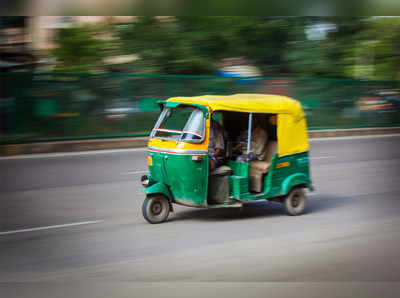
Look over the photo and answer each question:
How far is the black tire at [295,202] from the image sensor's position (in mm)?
5637

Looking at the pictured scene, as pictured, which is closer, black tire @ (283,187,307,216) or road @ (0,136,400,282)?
road @ (0,136,400,282)

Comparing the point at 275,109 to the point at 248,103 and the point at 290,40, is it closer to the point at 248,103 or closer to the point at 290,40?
the point at 248,103

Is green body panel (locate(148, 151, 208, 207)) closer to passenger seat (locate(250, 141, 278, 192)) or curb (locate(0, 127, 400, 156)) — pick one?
passenger seat (locate(250, 141, 278, 192))

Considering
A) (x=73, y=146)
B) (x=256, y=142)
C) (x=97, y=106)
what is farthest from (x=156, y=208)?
(x=97, y=106)

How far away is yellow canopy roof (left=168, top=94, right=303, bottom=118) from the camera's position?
16.8ft

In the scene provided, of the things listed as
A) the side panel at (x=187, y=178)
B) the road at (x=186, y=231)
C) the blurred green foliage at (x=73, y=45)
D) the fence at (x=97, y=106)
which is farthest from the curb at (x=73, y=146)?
the blurred green foliage at (x=73, y=45)

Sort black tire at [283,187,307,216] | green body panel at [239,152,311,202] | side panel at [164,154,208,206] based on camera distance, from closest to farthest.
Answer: side panel at [164,154,208,206], green body panel at [239,152,311,202], black tire at [283,187,307,216]

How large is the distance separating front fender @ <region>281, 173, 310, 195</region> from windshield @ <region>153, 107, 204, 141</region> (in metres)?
1.15

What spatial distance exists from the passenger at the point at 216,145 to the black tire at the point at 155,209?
0.63 meters

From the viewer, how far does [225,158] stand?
5555 millimetres

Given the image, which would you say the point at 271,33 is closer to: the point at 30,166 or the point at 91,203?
the point at 91,203

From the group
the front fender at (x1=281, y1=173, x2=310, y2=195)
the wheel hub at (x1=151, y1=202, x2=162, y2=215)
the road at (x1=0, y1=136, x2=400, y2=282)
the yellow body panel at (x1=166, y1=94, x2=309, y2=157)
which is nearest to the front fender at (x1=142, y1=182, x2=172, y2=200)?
the wheel hub at (x1=151, y1=202, x2=162, y2=215)

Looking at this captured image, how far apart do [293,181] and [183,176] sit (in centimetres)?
130

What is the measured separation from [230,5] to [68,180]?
7.28m
